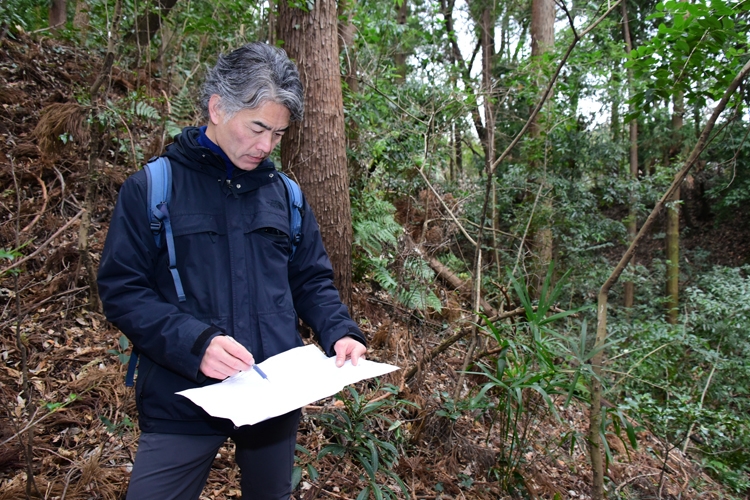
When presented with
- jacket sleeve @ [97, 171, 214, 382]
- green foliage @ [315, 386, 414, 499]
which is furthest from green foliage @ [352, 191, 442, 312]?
jacket sleeve @ [97, 171, 214, 382]

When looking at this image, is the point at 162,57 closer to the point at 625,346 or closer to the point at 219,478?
the point at 219,478

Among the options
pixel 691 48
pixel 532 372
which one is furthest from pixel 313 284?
pixel 691 48

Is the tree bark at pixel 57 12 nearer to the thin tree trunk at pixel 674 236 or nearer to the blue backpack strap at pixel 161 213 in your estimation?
the blue backpack strap at pixel 161 213

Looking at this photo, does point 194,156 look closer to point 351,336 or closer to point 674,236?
point 351,336

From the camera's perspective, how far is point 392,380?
362 cm

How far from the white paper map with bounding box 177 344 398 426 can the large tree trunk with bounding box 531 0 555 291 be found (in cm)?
498

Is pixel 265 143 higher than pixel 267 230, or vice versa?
pixel 265 143

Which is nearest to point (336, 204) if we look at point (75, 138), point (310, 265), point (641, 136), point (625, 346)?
point (310, 265)

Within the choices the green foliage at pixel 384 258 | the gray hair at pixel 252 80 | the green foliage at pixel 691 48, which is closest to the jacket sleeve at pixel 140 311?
the gray hair at pixel 252 80

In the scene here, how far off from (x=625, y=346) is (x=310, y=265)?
20.9 ft

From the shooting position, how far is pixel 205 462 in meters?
1.53

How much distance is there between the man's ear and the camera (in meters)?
1.61

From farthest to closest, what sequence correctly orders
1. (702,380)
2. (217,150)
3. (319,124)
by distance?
(702,380)
(319,124)
(217,150)

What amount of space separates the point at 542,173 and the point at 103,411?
6.80 metres
